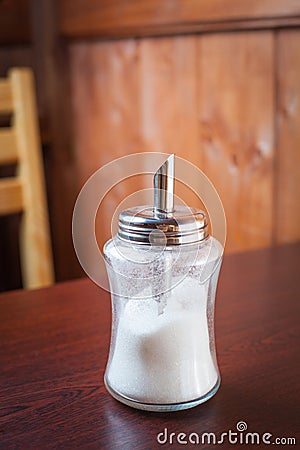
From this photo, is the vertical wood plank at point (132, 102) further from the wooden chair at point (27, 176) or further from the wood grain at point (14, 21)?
the wooden chair at point (27, 176)

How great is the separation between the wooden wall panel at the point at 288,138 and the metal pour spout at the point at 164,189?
2.59ft

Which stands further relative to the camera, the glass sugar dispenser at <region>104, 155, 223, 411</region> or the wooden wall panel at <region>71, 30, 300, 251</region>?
the wooden wall panel at <region>71, 30, 300, 251</region>

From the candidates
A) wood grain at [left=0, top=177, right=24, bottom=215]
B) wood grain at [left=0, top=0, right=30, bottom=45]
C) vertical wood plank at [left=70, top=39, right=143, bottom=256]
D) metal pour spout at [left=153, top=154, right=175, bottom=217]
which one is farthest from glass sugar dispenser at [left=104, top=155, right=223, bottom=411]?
wood grain at [left=0, top=0, right=30, bottom=45]

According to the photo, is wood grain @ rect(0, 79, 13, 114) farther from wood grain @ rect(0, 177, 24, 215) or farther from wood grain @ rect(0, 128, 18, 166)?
wood grain @ rect(0, 177, 24, 215)

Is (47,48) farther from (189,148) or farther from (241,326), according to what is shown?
(241,326)

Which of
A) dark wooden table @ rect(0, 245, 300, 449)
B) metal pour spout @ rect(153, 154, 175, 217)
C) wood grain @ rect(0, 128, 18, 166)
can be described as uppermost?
metal pour spout @ rect(153, 154, 175, 217)

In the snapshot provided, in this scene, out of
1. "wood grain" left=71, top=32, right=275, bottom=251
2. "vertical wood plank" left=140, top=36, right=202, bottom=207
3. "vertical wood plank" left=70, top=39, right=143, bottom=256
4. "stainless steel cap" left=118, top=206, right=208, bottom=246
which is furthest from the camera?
"vertical wood plank" left=70, top=39, right=143, bottom=256

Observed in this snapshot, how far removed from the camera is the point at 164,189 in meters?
0.52

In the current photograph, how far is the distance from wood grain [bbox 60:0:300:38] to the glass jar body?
0.80m

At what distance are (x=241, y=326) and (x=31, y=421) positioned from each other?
0.94 ft

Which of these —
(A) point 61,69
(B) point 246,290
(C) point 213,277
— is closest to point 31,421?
(C) point 213,277

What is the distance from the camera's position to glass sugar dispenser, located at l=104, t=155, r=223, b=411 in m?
0.52

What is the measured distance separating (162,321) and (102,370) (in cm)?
13

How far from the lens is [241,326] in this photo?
728mm
